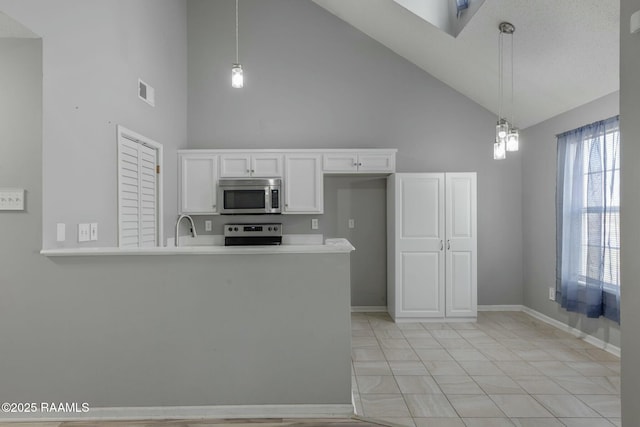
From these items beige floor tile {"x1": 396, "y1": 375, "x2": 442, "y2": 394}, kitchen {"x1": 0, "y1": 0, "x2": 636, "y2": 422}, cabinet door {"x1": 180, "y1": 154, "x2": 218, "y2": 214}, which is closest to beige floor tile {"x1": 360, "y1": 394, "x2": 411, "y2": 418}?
beige floor tile {"x1": 396, "y1": 375, "x2": 442, "y2": 394}

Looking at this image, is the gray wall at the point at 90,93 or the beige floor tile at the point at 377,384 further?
the beige floor tile at the point at 377,384

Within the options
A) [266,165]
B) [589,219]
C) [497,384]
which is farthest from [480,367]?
[266,165]

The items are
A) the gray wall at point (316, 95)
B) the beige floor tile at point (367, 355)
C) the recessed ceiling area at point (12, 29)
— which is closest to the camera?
the recessed ceiling area at point (12, 29)

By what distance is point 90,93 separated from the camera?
2.87 meters

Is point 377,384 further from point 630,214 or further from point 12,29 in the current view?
point 12,29

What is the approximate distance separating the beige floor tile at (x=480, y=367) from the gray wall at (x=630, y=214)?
1.28 metres

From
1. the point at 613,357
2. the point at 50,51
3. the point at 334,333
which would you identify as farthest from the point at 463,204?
the point at 50,51

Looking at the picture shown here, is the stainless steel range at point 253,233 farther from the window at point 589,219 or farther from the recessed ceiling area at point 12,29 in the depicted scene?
the window at point 589,219

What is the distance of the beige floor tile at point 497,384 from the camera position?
2.83 meters

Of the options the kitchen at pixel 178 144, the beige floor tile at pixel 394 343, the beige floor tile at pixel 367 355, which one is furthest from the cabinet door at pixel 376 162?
the beige floor tile at pixel 367 355

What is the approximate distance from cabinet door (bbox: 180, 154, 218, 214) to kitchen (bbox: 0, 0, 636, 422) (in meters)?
0.13

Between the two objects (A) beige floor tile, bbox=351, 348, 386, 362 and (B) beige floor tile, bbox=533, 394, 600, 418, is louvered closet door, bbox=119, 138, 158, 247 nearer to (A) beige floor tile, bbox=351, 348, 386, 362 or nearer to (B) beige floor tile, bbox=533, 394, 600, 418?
(A) beige floor tile, bbox=351, 348, 386, 362

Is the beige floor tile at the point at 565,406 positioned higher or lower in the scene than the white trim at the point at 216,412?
lower

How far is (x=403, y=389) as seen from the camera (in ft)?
9.39
